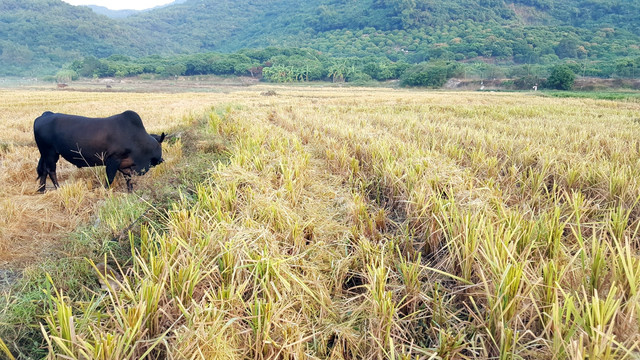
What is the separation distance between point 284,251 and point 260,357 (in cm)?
70

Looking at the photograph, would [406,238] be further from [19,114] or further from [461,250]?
[19,114]

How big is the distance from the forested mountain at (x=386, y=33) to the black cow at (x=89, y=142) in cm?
9516

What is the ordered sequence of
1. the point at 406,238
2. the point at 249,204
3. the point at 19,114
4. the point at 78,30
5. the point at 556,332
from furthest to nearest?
the point at 78,30 < the point at 19,114 < the point at 249,204 < the point at 406,238 < the point at 556,332

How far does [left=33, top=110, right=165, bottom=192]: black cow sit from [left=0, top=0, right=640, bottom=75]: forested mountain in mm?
95161

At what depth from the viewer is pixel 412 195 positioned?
279 cm

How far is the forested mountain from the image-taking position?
282ft

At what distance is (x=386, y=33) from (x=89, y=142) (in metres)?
145

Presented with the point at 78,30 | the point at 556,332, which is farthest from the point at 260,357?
the point at 78,30

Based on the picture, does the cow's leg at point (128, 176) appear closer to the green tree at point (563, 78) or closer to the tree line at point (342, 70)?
the green tree at point (563, 78)

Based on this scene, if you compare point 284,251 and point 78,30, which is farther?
point 78,30

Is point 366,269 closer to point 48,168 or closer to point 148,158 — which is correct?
point 148,158

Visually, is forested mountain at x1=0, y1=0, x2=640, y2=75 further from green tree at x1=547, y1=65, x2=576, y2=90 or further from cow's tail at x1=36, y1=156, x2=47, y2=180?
cow's tail at x1=36, y1=156, x2=47, y2=180

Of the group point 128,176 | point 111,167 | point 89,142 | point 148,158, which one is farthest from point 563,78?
point 89,142

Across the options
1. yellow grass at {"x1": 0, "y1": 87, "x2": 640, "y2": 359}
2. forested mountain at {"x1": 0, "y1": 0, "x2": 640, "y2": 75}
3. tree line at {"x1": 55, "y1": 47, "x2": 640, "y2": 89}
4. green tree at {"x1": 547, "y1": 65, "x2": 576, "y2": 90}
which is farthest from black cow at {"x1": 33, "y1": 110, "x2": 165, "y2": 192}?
forested mountain at {"x1": 0, "y1": 0, "x2": 640, "y2": 75}
